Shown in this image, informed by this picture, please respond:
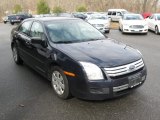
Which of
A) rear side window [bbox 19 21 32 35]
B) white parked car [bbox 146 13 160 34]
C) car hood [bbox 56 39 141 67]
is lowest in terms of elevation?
white parked car [bbox 146 13 160 34]

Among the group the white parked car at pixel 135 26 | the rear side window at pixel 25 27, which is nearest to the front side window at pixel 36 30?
the rear side window at pixel 25 27

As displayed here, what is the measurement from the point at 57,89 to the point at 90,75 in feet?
3.49

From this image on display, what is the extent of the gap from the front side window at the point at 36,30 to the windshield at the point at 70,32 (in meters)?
0.20

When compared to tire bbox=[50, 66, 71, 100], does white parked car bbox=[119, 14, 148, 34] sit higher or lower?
lower

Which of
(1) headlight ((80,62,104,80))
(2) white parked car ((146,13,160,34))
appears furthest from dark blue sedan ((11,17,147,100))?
(2) white parked car ((146,13,160,34))

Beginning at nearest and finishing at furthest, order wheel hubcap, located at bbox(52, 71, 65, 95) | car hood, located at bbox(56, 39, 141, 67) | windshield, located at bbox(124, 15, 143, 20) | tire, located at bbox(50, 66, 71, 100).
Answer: car hood, located at bbox(56, 39, 141, 67) → tire, located at bbox(50, 66, 71, 100) → wheel hubcap, located at bbox(52, 71, 65, 95) → windshield, located at bbox(124, 15, 143, 20)

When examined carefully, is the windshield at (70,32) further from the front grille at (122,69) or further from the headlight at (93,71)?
the front grille at (122,69)

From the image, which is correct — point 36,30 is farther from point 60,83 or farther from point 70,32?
point 60,83

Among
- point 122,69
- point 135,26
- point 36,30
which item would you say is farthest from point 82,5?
point 122,69

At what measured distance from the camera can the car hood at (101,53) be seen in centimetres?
434

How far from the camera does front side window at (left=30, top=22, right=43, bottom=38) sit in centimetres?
566

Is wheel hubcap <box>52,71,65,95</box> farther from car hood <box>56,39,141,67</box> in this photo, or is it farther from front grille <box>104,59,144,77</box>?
front grille <box>104,59,144,77</box>

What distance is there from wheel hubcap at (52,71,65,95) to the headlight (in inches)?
28.3

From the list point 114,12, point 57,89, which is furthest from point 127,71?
point 114,12
